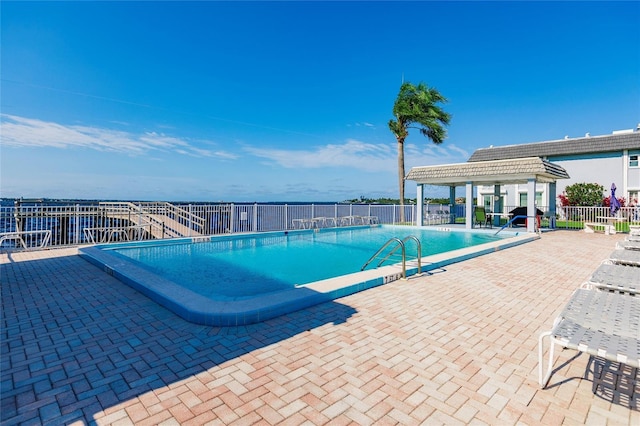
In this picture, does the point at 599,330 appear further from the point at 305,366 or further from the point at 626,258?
the point at 626,258

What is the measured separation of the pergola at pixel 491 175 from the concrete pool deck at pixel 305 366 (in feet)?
36.5

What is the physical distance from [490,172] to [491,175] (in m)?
0.15

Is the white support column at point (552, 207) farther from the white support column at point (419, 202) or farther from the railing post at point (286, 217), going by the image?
the railing post at point (286, 217)

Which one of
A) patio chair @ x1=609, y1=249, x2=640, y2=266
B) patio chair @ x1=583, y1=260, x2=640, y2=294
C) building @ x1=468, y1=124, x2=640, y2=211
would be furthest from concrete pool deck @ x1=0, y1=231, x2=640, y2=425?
building @ x1=468, y1=124, x2=640, y2=211

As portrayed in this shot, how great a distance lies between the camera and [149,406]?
216 centimetres

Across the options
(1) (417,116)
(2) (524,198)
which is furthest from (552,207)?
(2) (524,198)

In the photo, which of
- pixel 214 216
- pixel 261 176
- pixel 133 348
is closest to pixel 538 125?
pixel 261 176

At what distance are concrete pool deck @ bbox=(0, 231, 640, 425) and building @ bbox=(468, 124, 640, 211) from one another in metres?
23.8

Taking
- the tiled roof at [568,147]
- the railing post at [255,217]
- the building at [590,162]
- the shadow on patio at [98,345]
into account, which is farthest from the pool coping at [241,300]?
the tiled roof at [568,147]

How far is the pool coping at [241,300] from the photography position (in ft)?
12.1

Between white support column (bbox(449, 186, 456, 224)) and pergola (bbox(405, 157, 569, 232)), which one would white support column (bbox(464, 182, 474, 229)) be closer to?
pergola (bbox(405, 157, 569, 232))

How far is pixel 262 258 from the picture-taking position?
9367mm

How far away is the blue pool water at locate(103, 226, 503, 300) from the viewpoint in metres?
6.69

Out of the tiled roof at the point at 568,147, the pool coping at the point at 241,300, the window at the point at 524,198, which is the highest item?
the tiled roof at the point at 568,147
